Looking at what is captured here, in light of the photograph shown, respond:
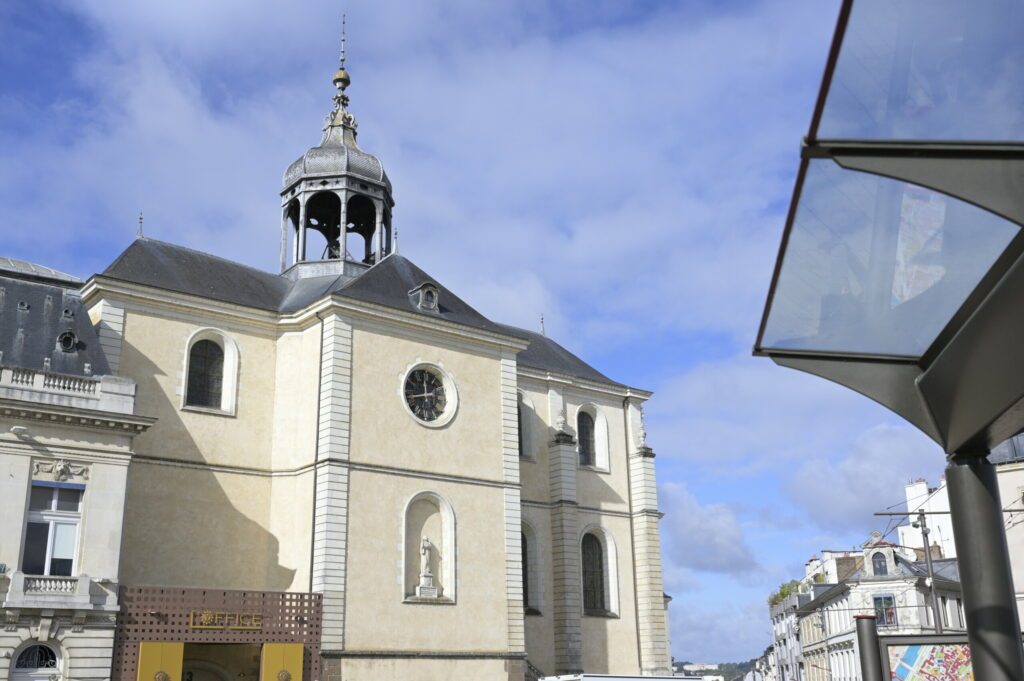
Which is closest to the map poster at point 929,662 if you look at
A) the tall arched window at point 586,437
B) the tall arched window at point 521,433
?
the tall arched window at point 521,433

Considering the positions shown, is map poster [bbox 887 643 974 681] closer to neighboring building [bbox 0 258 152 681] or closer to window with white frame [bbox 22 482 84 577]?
neighboring building [bbox 0 258 152 681]

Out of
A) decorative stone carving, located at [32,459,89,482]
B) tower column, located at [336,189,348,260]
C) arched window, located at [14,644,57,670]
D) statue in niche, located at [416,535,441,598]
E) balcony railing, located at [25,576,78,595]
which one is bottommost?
arched window, located at [14,644,57,670]

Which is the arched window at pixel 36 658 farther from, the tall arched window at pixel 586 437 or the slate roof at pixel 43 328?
the tall arched window at pixel 586 437

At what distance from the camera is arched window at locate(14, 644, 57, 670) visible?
19.8 meters

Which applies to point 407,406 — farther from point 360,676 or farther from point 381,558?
point 360,676

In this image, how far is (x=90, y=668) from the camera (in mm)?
20188

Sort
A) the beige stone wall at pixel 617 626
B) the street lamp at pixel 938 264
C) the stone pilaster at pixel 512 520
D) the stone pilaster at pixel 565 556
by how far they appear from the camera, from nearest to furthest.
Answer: the street lamp at pixel 938 264 < the stone pilaster at pixel 512 520 < the stone pilaster at pixel 565 556 < the beige stone wall at pixel 617 626

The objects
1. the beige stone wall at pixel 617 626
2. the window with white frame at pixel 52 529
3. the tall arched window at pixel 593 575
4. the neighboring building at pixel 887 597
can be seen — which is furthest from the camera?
the neighboring building at pixel 887 597

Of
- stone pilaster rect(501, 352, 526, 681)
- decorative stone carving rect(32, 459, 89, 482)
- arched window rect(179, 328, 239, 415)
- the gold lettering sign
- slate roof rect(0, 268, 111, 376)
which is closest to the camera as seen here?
decorative stone carving rect(32, 459, 89, 482)

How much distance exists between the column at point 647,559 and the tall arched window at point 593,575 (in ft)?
4.50

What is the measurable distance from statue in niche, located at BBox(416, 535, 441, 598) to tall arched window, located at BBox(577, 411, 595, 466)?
937 cm

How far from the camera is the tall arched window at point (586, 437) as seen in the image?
1357 inches

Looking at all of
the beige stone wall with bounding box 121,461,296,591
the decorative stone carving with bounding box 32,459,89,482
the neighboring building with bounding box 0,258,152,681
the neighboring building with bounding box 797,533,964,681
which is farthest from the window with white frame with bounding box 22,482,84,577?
the neighboring building with bounding box 797,533,964,681

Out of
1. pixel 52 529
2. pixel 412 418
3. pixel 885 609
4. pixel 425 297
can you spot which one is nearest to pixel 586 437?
pixel 425 297
